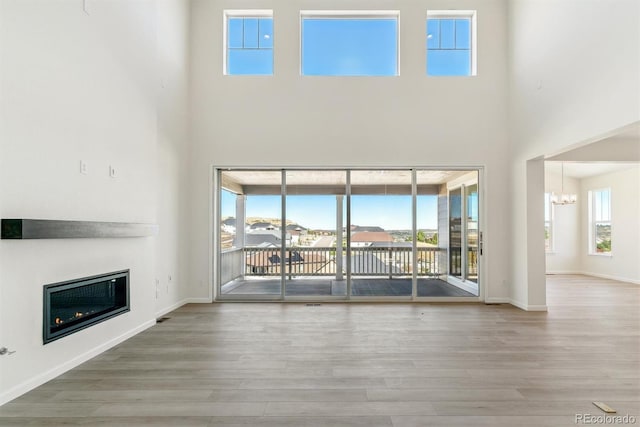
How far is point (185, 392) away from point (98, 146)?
99.9 inches

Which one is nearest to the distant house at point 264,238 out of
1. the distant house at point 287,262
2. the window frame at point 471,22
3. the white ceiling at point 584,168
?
the distant house at point 287,262

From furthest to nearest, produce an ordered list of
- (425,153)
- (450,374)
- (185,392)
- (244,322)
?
(425,153), (244,322), (450,374), (185,392)

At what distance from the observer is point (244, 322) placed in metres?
4.65

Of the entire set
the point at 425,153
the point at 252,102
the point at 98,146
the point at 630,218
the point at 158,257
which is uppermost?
the point at 252,102

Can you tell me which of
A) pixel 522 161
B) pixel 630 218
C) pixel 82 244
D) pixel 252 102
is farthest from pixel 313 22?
pixel 630 218

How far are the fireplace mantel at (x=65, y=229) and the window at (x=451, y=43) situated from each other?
5.18 m

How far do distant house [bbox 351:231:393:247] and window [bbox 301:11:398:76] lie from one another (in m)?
2.72

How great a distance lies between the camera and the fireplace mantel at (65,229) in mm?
2482

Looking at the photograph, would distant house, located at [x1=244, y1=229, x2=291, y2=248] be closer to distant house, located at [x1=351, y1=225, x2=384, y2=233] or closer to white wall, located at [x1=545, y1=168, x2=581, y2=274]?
distant house, located at [x1=351, y1=225, x2=384, y2=233]

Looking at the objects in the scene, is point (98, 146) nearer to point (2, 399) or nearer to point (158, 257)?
point (158, 257)

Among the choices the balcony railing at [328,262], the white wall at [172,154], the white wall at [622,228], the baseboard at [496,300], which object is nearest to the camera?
the white wall at [172,154]

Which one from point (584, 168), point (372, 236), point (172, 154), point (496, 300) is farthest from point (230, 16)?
point (584, 168)

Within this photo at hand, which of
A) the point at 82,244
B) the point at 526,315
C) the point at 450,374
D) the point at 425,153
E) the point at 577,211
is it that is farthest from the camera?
the point at 577,211

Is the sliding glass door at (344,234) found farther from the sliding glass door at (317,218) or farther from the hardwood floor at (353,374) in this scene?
the hardwood floor at (353,374)
